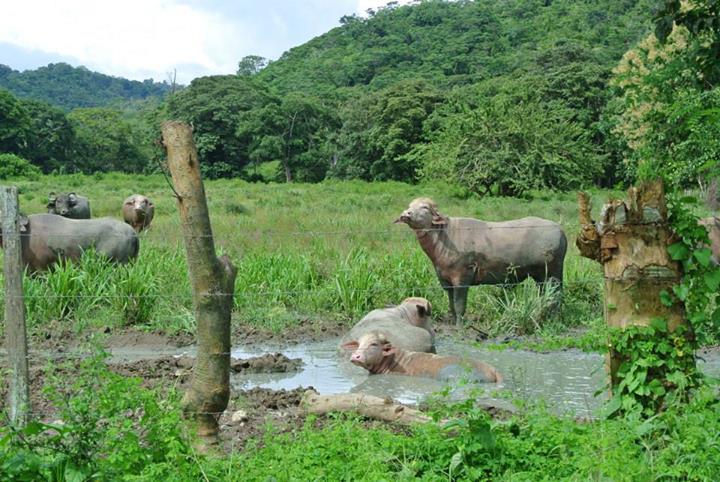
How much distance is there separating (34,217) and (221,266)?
26.0ft

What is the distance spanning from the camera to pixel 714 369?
8883 millimetres

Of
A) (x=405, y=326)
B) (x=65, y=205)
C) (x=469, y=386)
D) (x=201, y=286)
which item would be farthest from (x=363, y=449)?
(x=65, y=205)

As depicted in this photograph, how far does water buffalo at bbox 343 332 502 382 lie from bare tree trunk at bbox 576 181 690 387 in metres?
3.13

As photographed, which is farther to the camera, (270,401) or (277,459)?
(270,401)

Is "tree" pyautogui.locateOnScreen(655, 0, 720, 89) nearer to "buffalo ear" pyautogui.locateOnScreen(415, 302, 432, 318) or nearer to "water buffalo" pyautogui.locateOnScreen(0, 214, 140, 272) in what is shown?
"buffalo ear" pyautogui.locateOnScreen(415, 302, 432, 318)

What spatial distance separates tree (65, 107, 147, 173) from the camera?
66.6 metres

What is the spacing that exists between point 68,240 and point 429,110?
43774mm

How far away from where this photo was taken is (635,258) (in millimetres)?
5500

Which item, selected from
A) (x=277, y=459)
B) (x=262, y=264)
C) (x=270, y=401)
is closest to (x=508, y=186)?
(x=262, y=264)

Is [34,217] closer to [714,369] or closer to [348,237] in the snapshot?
[348,237]

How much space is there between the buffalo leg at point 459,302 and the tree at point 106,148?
57.3 m

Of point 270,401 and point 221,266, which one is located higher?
point 221,266

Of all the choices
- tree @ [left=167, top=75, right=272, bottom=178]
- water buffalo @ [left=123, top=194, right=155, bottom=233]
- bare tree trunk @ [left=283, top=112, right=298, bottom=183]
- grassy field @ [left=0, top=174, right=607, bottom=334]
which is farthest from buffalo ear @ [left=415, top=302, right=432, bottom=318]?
bare tree trunk @ [left=283, top=112, right=298, bottom=183]

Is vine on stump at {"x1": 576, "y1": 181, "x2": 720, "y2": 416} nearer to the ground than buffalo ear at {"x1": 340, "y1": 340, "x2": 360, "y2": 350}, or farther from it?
farther from it
